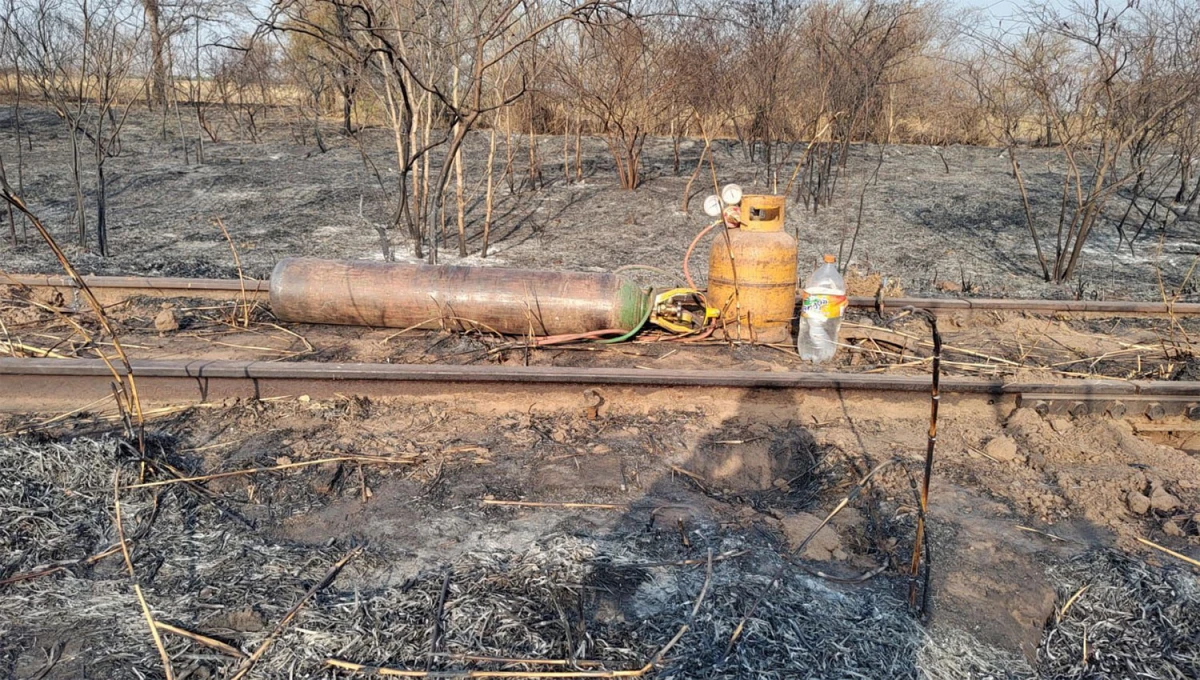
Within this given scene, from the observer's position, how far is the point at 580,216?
515 inches

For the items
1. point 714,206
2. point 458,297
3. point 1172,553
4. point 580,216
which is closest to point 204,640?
point 458,297

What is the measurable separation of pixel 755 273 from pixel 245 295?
14.6 feet

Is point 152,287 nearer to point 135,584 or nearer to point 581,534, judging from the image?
point 135,584

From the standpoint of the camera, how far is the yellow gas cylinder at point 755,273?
6.04 metres

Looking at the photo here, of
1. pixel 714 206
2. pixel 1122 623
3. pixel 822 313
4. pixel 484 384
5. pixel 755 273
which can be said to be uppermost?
pixel 714 206

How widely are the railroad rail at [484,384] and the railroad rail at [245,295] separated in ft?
6.63

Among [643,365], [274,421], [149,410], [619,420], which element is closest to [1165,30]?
[643,365]

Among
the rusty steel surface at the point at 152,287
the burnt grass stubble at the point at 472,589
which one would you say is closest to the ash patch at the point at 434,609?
the burnt grass stubble at the point at 472,589

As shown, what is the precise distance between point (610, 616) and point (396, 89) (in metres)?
10.0

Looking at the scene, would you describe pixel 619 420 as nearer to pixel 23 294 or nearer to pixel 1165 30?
pixel 23 294

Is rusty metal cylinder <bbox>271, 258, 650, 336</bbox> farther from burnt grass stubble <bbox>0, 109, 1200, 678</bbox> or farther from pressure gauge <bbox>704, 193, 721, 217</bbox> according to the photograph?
burnt grass stubble <bbox>0, 109, 1200, 678</bbox>

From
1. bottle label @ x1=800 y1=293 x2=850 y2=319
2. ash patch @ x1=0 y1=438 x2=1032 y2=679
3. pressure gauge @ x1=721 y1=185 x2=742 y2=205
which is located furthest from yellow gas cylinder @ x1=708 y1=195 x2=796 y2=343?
ash patch @ x1=0 y1=438 x2=1032 y2=679

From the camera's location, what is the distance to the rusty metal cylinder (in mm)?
6121

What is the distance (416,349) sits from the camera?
20.1 ft
